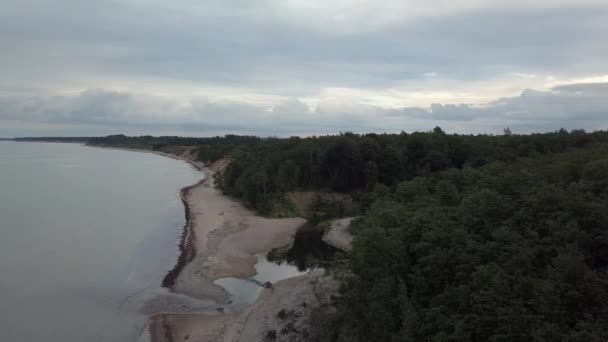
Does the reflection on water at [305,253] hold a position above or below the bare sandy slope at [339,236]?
below

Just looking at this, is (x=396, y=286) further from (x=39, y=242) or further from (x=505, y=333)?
(x=39, y=242)

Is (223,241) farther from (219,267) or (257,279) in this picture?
(257,279)

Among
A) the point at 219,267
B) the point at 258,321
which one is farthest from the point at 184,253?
the point at 258,321

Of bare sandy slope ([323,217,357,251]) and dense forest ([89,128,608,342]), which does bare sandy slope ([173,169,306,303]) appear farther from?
dense forest ([89,128,608,342])

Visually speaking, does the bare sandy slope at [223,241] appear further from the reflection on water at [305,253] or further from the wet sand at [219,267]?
the reflection on water at [305,253]

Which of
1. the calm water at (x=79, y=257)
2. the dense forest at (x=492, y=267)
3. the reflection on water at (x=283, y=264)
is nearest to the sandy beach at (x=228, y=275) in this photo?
the reflection on water at (x=283, y=264)

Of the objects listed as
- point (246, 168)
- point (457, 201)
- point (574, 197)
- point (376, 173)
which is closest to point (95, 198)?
point (246, 168)
